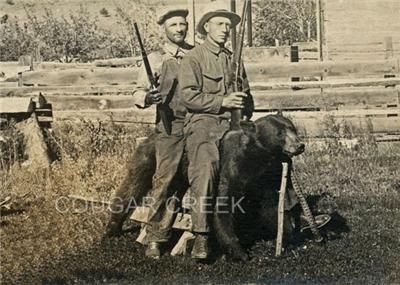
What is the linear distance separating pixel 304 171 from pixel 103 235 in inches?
122

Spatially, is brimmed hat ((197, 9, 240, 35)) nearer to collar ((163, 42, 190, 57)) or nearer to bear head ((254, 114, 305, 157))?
collar ((163, 42, 190, 57))

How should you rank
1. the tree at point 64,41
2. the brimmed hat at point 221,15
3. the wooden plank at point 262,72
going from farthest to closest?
the tree at point 64,41 < the wooden plank at point 262,72 < the brimmed hat at point 221,15

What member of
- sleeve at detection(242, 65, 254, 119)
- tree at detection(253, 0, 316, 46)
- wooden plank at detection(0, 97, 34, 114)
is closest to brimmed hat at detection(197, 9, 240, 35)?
sleeve at detection(242, 65, 254, 119)

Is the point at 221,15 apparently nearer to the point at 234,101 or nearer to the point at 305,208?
the point at 234,101

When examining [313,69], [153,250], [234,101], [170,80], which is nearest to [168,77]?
[170,80]

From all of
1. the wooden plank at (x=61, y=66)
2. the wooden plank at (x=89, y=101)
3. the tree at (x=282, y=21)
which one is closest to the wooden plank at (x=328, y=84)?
the wooden plank at (x=89, y=101)

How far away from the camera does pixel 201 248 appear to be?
6074 millimetres

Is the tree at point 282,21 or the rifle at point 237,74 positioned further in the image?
the tree at point 282,21

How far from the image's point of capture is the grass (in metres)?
5.85

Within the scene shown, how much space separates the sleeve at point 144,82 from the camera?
6379 mm

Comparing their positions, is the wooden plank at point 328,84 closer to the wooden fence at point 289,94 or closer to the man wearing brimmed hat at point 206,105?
the wooden fence at point 289,94

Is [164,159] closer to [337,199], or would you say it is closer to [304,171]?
[337,199]

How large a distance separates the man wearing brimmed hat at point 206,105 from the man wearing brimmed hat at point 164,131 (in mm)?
160

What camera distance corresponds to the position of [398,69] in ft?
39.8
